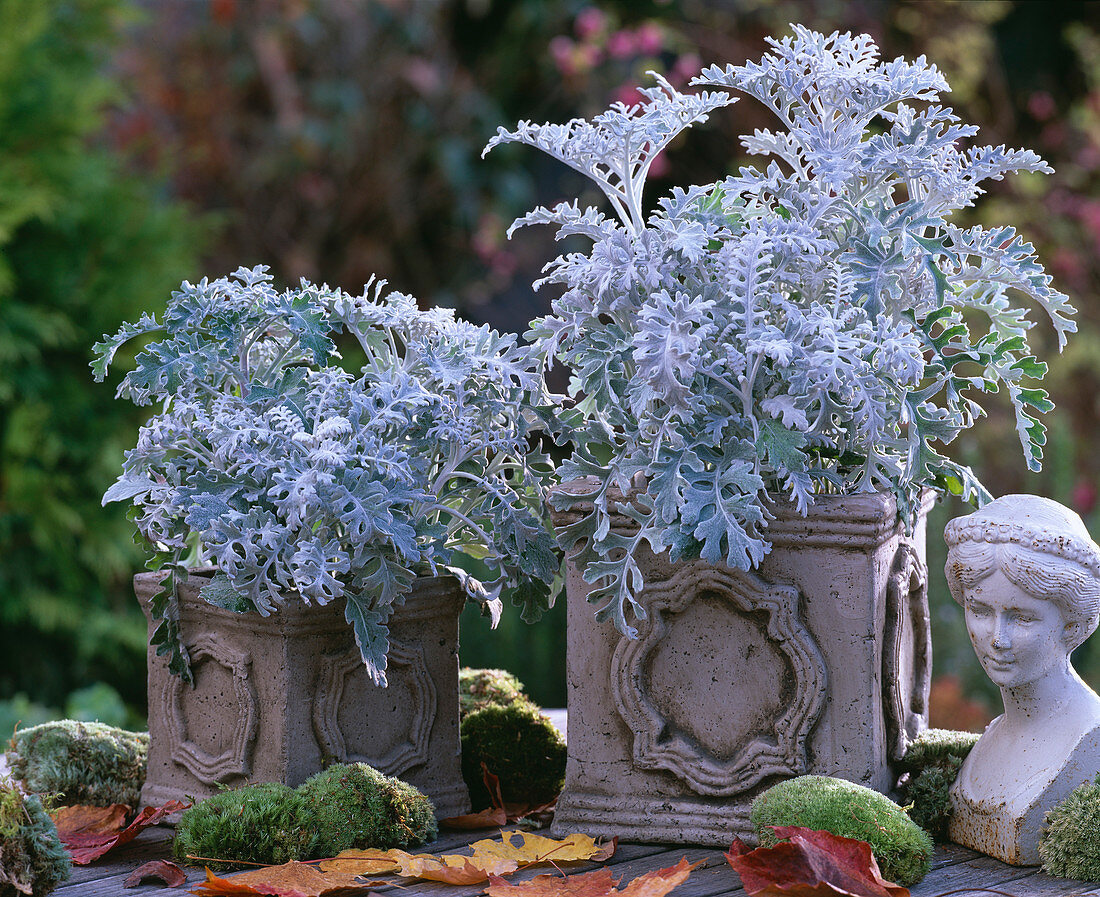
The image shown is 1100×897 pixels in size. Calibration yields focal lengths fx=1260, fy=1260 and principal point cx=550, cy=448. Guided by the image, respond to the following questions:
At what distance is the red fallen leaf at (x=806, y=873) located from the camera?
1.63 meters

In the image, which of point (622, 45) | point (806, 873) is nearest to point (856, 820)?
point (806, 873)

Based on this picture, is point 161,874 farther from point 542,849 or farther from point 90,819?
point 542,849

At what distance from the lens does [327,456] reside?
6.16 feet

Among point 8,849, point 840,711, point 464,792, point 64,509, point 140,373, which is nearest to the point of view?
point 8,849

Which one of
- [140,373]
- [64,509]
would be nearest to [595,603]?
[140,373]

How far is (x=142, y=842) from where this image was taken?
83.0 inches

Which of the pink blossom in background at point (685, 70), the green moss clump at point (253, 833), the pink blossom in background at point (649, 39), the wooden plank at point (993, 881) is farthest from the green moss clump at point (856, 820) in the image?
the pink blossom in background at point (649, 39)

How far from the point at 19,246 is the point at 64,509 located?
3.06 feet

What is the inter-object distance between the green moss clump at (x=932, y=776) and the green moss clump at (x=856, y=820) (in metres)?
0.13

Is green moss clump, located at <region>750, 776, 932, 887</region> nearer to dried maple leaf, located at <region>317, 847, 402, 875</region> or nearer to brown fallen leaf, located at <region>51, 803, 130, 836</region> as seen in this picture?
dried maple leaf, located at <region>317, 847, 402, 875</region>

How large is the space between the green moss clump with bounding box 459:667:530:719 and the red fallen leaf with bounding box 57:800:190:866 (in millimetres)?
581

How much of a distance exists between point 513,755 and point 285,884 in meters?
0.62

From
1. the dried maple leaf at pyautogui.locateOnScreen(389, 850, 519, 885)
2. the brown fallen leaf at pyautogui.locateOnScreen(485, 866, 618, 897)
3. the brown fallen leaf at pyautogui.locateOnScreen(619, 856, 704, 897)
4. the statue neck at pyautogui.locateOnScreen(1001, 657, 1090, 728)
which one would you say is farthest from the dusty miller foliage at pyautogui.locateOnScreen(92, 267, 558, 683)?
the statue neck at pyautogui.locateOnScreen(1001, 657, 1090, 728)

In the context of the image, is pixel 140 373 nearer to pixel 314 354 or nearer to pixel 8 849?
pixel 314 354
